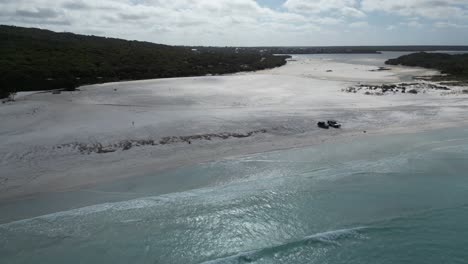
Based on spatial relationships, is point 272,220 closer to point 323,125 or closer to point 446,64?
point 323,125

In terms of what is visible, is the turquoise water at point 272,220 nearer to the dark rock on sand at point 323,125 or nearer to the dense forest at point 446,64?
the dark rock on sand at point 323,125

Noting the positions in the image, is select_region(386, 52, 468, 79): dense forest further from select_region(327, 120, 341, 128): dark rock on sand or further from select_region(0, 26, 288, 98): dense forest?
select_region(327, 120, 341, 128): dark rock on sand

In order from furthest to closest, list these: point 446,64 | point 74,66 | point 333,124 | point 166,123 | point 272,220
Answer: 1. point 446,64
2. point 74,66
3. point 333,124
4. point 166,123
5. point 272,220

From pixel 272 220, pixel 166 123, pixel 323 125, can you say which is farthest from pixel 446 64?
pixel 272 220

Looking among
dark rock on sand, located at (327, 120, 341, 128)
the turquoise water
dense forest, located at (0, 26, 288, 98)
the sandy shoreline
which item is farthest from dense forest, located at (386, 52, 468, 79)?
the turquoise water

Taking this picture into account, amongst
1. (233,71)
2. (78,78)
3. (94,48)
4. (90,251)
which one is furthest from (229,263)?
(94,48)

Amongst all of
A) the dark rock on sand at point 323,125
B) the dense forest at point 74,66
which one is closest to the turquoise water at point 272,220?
the dark rock on sand at point 323,125
